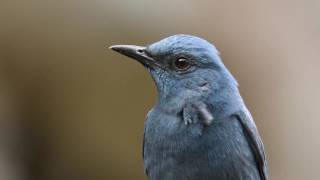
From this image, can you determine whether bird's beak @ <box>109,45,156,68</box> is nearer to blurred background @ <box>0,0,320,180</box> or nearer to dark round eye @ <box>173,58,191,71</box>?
dark round eye @ <box>173,58,191,71</box>

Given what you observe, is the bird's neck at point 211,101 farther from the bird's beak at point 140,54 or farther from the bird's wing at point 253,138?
the bird's beak at point 140,54

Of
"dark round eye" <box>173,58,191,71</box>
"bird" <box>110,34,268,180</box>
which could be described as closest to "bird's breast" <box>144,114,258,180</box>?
"bird" <box>110,34,268,180</box>

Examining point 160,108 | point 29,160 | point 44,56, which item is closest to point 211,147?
point 160,108

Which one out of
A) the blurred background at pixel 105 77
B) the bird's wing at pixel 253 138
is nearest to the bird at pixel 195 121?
the bird's wing at pixel 253 138

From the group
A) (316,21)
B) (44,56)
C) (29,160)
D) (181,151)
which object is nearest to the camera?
(181,151)

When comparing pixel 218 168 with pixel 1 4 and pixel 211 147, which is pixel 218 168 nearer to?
pixel 211 147

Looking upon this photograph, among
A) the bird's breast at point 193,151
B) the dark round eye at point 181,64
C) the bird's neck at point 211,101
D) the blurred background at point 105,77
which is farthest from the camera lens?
the blurred background at point 105,77
